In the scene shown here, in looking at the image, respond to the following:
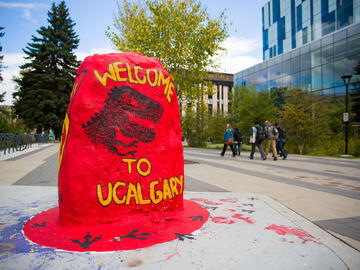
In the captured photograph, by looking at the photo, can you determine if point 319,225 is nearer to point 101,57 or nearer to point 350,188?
point 350,188

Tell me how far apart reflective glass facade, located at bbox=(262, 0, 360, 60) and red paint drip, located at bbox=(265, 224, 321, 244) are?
104 feet

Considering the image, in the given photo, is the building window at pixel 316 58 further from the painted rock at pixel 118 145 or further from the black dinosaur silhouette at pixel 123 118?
the black dinosaur silhouette at pixel 123 118

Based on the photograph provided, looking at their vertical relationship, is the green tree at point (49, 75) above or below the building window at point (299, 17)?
below

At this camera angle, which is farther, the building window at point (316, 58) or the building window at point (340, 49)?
the building window at point (316, 58)

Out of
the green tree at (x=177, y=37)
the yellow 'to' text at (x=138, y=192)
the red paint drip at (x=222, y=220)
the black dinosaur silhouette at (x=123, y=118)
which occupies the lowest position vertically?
the red paint drip at (x=222, y=220)

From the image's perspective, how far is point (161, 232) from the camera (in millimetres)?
2887

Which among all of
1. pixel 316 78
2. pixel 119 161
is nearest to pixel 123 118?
pixel 119 161

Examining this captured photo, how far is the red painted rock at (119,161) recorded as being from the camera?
9.73ft

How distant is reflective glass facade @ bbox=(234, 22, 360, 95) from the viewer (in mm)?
21781

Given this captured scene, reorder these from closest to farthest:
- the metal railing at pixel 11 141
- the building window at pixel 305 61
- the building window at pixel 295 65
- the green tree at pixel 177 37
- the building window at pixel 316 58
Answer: the green tree at pixel 177 37 → the metal railing at pixel 11 141 → the building window at pixel 316 58 → the building window at pixel 305 61 → the building window at pixel 295 65

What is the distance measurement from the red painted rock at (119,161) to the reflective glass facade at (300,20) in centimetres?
3189

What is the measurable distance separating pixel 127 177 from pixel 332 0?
3630 cm

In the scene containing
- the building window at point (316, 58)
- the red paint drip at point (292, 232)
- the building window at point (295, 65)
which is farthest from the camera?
the building window at point (295, 65)

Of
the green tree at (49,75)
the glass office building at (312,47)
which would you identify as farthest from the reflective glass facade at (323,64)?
the green tree at (49,75)
